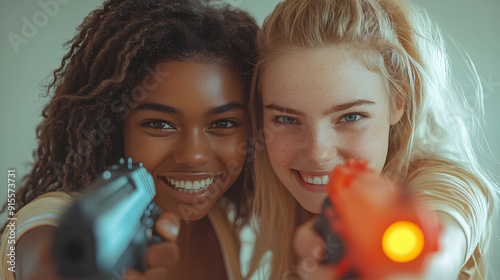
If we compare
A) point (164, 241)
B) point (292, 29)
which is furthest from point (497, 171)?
point (164, 241)

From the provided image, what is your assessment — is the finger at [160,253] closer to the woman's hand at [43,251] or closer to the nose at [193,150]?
the woman's hand at [43,251]

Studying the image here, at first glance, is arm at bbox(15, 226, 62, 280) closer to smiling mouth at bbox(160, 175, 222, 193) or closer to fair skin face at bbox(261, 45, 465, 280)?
smiling mouth at bbox(160, 175, 222, 193)

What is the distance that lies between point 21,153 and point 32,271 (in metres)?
0.41

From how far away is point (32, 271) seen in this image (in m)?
0.52

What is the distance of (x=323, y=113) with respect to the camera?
565 mm

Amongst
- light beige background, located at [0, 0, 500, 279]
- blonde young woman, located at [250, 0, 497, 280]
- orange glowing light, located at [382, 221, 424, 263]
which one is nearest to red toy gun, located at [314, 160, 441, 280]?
orange glowing light, located at [382, 221, 424, 263]

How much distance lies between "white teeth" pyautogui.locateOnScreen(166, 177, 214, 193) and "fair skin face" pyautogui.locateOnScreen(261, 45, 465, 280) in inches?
5.2

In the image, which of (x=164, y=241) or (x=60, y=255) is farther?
(x=164, y=241)

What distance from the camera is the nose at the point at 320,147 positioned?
557 millimetres

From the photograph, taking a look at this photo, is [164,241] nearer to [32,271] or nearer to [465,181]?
[32,271]

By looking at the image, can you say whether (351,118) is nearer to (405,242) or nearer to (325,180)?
(325,180)

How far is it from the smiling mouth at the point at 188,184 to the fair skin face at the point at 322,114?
0.13 meters

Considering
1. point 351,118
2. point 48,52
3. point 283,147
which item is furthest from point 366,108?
point 48,52

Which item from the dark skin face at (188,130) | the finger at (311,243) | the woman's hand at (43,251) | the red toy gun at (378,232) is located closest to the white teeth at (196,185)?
the dark skin face at (188,130)
